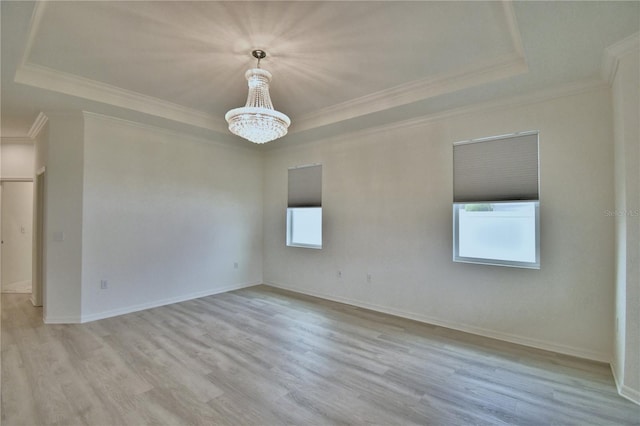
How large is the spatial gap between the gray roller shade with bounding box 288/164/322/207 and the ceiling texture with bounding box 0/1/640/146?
1.41 metres

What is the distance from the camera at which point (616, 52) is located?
2.28 meters

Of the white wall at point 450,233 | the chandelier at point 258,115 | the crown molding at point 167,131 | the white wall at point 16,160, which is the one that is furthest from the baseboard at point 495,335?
the white wall at point 16,160

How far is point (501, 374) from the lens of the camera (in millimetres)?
2541

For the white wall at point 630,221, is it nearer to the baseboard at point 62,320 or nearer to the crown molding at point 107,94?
the crown molding at point 107,94

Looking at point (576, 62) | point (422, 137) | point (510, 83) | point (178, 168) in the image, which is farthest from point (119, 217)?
point (576, 62)

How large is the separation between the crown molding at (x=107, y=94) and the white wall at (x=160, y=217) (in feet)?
1.86

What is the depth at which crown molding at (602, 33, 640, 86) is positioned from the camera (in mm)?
2150

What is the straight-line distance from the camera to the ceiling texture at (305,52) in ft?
7.09

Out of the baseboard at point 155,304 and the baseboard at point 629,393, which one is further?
the baseboard at point 155,304

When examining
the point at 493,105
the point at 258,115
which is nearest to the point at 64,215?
the point at 258,115

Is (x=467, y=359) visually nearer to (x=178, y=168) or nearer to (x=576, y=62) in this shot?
(x=576, y=62)

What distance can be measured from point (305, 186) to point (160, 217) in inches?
96.4

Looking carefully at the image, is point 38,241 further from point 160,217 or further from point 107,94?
point 107,94

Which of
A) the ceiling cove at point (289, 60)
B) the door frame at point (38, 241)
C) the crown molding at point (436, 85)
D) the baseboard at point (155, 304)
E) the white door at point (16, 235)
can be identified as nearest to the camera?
the ceiling cove at point (289, 60)
